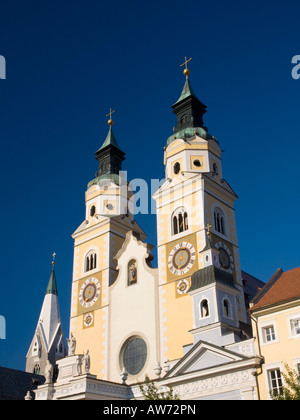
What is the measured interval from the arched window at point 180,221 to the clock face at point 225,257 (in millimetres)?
2502

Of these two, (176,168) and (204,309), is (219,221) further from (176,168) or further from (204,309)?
(204,309)

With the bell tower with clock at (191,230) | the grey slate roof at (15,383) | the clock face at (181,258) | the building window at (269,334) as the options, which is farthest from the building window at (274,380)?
the grey slate roof at (15,383)

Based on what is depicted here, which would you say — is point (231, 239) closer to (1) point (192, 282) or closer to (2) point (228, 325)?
(1) point (192, 282)

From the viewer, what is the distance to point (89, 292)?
1553 inches

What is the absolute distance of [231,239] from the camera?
36.6 meters

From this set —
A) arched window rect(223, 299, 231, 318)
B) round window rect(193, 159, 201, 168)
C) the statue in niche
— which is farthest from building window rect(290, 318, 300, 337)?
round window rect(193, 159, 201, 168)

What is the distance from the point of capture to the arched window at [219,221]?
118ft

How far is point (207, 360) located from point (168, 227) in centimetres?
1220

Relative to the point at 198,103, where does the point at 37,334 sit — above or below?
below

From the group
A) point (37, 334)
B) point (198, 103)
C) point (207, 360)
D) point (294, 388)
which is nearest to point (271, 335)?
point (207, 360)

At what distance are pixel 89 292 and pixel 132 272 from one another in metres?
4.29

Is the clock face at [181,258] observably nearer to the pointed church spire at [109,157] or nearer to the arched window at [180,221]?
the arched window at [180,221]

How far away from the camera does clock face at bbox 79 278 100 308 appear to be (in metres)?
38.9

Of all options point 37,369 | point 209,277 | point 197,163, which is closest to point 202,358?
point 209,277
